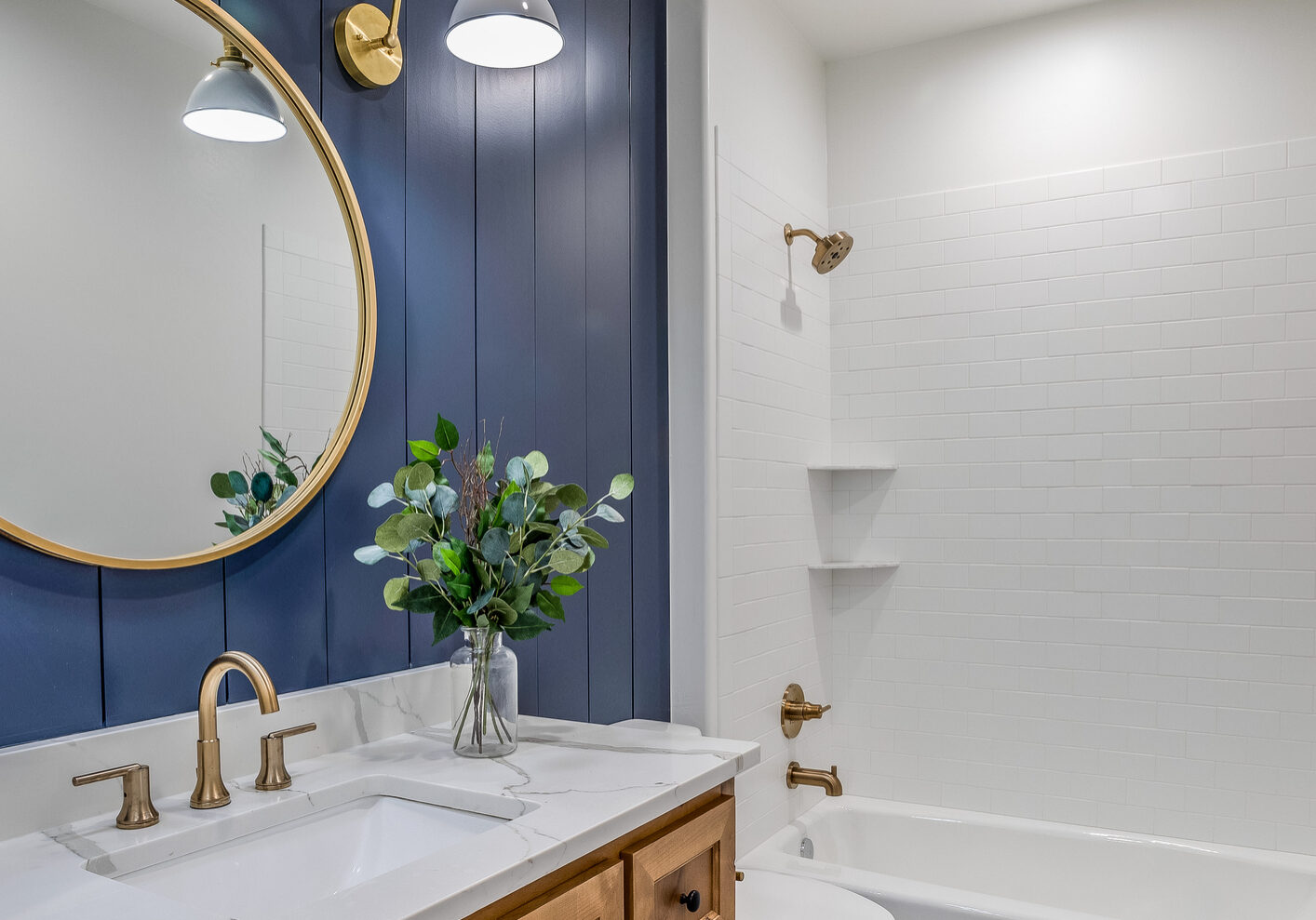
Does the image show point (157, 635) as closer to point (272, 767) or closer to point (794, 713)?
point (272, 767)

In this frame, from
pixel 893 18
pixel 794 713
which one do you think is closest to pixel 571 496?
pixel 794 713

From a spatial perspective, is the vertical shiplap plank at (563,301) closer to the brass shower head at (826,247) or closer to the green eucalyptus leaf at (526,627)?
the green eucalyptus leaf at (526,627)

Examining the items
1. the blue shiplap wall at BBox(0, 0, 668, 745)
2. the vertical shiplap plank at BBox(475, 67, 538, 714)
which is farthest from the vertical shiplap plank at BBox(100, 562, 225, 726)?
the vertical shiplap plank at BBox(475, 67, 538, 714)

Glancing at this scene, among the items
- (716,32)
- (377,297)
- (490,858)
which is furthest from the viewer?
(716,32)

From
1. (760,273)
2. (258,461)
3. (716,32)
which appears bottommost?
(258,461)

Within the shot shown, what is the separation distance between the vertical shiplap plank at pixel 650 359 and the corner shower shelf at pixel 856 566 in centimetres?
70

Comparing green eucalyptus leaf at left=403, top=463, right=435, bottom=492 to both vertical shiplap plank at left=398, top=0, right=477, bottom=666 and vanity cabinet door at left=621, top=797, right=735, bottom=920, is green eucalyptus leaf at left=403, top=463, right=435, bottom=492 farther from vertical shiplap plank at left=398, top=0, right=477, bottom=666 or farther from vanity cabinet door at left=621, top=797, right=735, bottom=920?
vanity cabinet door at left=621, top=797, right=735, bottom=920

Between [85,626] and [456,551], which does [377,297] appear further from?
[85,626]

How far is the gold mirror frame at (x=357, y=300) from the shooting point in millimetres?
1200

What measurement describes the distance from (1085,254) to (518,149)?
1765 millimetres

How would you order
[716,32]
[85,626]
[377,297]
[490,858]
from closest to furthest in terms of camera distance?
[490,858] → [85,626] → [377,297] → [716,32]

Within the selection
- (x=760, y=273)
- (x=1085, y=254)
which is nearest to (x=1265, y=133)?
(x=1085, y=254)

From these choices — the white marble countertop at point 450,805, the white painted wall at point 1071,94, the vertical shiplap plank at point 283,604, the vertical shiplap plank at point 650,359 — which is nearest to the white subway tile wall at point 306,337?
the vertical shiplap plank at point 283,604

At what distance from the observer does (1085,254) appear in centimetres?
278
